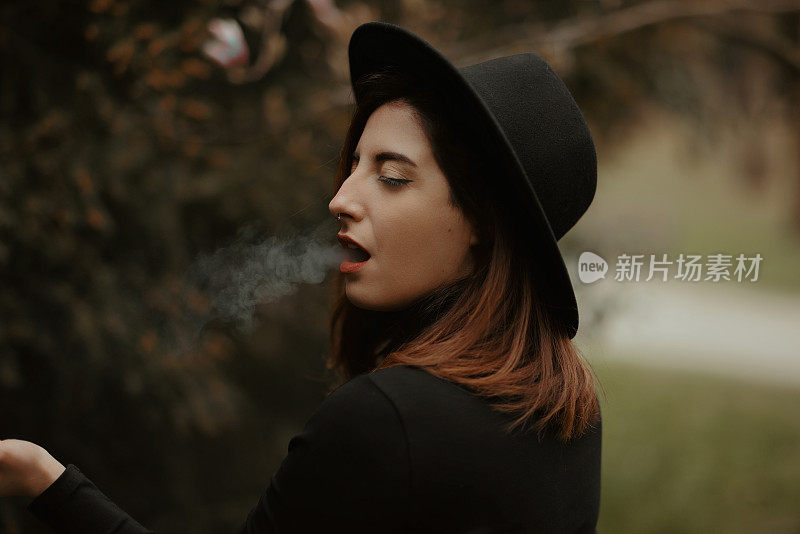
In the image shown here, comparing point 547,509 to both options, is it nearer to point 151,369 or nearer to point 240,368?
point 151,369

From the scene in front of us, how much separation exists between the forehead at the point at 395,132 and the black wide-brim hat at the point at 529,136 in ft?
0.21

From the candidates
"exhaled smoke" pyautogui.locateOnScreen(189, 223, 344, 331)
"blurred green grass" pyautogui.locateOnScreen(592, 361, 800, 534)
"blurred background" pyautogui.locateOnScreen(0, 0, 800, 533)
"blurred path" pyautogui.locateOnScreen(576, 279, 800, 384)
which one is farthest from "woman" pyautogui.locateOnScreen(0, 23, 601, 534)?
"blurred green grass" pyautogui.locateOnScreen(592, 361, 800, 534)

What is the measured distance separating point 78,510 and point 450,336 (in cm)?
58

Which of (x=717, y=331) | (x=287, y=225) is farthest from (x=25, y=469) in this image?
(x=717, y=331)

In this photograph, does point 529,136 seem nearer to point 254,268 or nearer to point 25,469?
point 25,469

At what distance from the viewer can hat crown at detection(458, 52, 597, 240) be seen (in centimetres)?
115

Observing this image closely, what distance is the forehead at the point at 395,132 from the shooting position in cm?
118

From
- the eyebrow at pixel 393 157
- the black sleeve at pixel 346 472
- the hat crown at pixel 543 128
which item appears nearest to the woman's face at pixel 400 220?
the eyebrow at pixel 393 157

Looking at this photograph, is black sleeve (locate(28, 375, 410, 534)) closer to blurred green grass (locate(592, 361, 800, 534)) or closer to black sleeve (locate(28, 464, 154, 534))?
black sleeve (locate(28, 464, 154, 534))

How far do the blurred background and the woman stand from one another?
0.81 metres

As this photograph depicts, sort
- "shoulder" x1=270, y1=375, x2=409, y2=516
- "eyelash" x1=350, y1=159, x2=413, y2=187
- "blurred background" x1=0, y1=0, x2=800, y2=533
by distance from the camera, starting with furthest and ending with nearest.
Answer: "blurred background" x1=0, y1=0, x2=800, y2=533, "eyelash" x1=350, y1=159, x2=413, y2=187, "shoulder" x1=270, y1=375, x2=409, y2=516

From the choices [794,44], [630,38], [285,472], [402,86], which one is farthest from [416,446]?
[794,44]

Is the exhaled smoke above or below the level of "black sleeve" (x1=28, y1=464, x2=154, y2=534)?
above

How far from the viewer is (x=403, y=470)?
3.14 ft
